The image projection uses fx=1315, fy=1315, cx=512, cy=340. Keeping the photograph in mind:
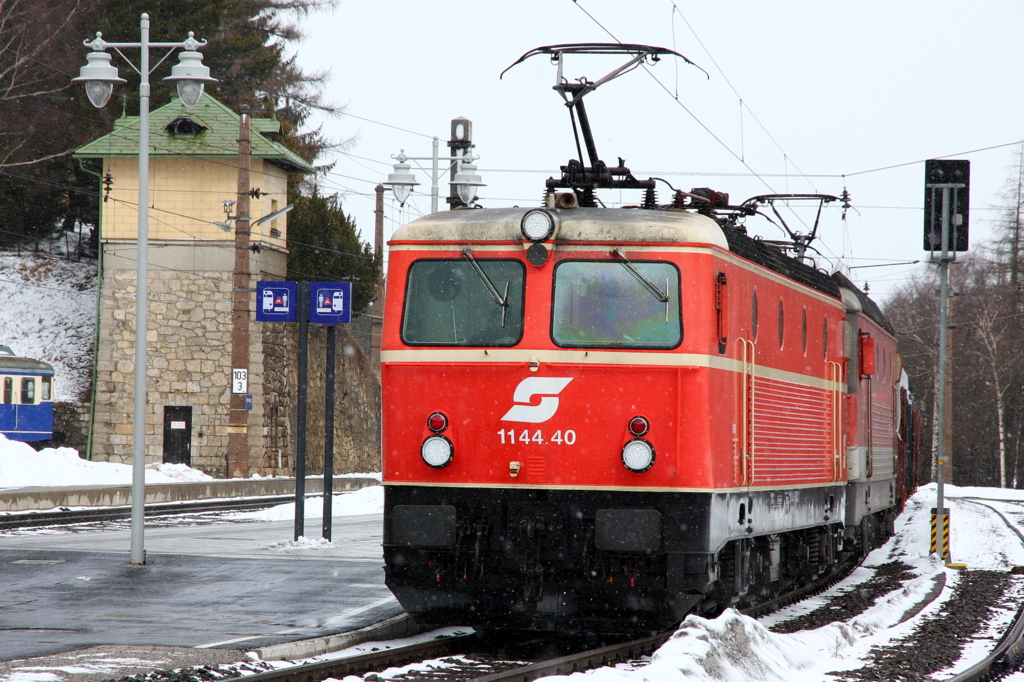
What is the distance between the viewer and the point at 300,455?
56.2 feet

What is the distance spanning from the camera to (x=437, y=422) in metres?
9.68

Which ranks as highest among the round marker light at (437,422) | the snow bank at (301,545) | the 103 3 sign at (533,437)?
the round marker light at (437,422)

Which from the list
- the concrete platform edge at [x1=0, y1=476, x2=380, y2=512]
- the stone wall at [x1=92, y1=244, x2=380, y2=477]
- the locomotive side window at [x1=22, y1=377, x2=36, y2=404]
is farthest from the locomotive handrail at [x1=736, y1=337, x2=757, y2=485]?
the stone wall at [x1=92, y1=244, x2=380, y2=477]

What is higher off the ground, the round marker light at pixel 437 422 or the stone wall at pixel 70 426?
the round marker light at pixel 437 422

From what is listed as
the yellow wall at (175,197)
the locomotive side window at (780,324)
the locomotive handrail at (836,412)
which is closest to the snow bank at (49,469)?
the yellow wall at (175,197)

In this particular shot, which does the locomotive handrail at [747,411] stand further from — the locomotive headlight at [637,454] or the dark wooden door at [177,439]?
the dark wooden door at [177,439]

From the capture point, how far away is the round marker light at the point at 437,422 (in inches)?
380

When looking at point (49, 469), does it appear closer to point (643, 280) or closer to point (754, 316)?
point (754, 316)

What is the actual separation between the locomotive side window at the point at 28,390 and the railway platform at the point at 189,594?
20.6 m

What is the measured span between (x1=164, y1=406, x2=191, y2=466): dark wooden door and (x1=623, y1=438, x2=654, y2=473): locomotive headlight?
3276 cm

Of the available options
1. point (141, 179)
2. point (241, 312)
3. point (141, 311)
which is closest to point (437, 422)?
point (141, 311)

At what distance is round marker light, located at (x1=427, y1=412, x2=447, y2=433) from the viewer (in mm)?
9656

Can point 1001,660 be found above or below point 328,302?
below

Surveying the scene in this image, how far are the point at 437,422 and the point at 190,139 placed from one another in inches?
1301
